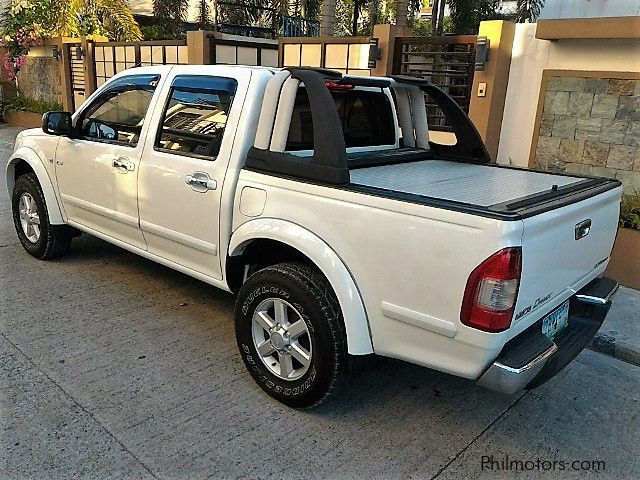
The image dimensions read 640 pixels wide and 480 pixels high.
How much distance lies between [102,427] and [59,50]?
1291 centimetres

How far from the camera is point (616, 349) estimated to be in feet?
13.5

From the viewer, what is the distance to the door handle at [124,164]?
4.02 metres

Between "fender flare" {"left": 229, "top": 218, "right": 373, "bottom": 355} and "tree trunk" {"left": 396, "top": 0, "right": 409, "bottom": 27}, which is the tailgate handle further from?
"tree trunk" {"left": 396, "top": 0, "right": 409, "bottom": 27}

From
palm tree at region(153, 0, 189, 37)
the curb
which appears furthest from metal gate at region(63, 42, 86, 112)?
the curb

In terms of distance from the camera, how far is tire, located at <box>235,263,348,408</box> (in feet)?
9.52

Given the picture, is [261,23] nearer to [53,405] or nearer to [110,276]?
[110,276]

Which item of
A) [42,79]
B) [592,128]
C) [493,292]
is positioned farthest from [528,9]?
[493,292]

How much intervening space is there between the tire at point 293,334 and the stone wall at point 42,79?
12787 millimetres

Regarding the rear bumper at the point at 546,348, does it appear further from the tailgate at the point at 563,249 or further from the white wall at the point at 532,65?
the white wall at the point at 532,65

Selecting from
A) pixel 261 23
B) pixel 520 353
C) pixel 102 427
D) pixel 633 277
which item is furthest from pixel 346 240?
pixel 261 23

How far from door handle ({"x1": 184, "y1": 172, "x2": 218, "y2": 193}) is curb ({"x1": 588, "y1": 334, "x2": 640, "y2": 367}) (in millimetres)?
2965

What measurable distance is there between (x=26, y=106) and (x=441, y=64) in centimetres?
1238

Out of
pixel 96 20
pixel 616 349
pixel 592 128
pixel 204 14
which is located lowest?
pixel 616 349

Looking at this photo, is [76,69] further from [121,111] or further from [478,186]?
[478,186]
